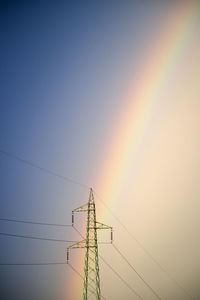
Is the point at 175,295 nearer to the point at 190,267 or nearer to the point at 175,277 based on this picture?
the point at 175,277

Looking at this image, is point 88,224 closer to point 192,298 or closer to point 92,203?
point 92,203

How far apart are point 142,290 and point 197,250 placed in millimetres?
40293

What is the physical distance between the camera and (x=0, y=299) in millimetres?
135000

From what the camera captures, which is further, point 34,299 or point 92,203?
point 34,299

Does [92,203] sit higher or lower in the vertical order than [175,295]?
higher

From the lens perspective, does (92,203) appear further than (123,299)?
No

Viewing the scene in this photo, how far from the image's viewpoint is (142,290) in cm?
17350

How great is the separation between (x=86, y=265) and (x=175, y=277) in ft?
525

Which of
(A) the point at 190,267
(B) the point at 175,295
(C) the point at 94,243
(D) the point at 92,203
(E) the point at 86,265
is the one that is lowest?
(B) the point at 175,295

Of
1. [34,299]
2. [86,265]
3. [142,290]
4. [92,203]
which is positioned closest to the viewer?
[86,265]

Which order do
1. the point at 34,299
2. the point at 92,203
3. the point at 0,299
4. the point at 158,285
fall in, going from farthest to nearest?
the point at 158,285 < the point at 34,299 < the point at 0,299 < the point at 92,203

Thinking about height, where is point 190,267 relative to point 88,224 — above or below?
below

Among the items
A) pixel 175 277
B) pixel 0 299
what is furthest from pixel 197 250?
pixel 0 299

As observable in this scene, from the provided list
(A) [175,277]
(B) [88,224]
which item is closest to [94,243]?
(B) [88,224]
